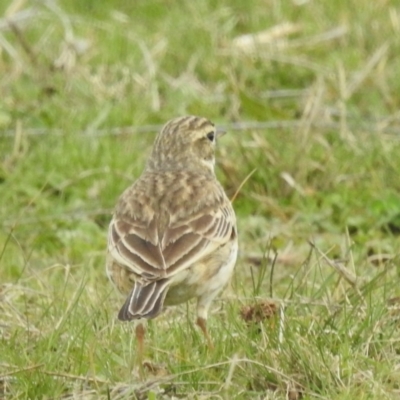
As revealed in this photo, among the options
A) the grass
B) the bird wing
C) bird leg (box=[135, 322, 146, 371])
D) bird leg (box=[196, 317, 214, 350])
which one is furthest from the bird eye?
bird leg (box=[135, 322, 146, 371])

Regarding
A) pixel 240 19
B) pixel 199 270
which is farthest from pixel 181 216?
pixel 240 19

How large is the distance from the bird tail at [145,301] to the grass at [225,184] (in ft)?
0.68

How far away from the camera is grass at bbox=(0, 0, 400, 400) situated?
5340mm

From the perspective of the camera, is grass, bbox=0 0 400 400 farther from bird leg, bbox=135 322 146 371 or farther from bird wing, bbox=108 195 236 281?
bird wing, bbox=108 195 236 281

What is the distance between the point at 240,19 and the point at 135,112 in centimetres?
241

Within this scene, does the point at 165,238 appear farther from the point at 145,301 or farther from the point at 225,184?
the point at 225,184

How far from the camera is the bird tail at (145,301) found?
5.21 m

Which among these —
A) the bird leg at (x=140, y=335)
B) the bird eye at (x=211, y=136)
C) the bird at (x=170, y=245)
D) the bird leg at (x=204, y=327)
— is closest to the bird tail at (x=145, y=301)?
the bird at (x=170, y=245)

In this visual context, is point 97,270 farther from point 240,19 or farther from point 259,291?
point 240,19

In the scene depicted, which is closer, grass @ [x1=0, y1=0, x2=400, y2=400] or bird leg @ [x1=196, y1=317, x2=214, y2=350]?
grass @ [x1=0, y1=0, x2=400, y2=400]

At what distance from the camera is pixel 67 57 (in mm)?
11039

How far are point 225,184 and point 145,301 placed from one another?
3814 mm

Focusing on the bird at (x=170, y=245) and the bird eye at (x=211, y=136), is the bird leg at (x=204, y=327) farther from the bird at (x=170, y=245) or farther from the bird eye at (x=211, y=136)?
the bird eye at (x=211, y=136)

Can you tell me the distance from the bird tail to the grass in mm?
206
